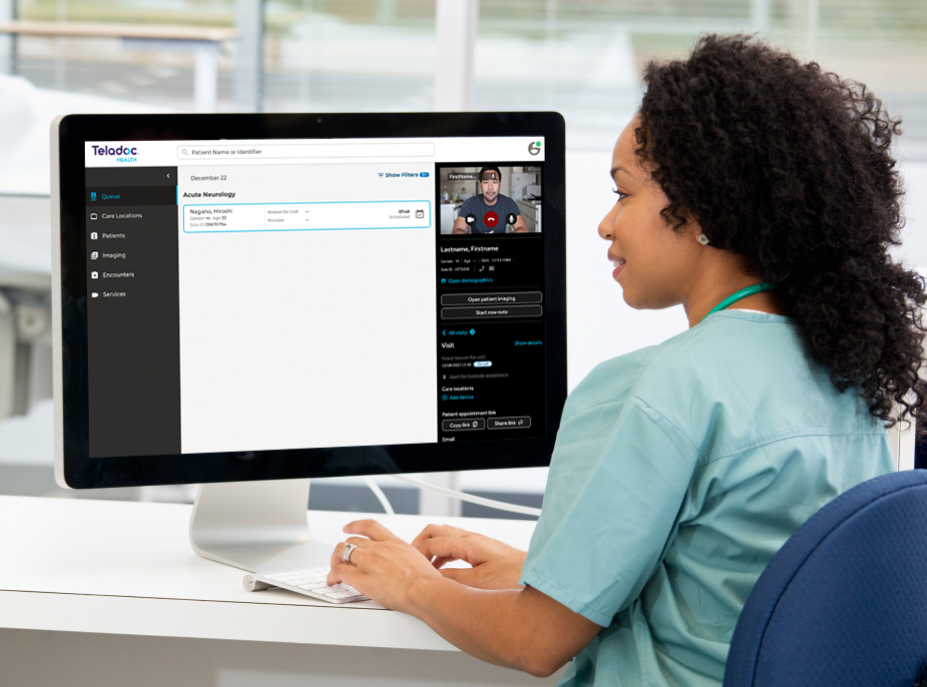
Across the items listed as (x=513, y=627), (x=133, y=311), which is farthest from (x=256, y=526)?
(x=513, y=627)

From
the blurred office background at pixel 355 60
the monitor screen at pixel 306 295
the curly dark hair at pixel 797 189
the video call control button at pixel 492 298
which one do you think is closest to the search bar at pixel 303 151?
the monitor screen at pixel 306 295

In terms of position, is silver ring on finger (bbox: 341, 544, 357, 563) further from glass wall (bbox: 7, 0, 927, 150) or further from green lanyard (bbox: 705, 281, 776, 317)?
glass wall (bbox: 7, 0, 927, 150)

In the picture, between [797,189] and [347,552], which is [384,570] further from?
[797,189]

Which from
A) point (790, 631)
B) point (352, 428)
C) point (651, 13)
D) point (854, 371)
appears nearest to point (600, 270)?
point (651, 13)

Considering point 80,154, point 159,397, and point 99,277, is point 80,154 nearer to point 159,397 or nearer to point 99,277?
point 99,277

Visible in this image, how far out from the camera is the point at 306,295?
0.92m

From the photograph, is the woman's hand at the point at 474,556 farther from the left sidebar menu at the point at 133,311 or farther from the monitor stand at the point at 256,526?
the left sidebar menu at the point at 133,311

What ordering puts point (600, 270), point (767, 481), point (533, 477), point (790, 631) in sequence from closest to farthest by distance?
point (790, 631), point (767, 481), point (600, 270), point (533, 477)

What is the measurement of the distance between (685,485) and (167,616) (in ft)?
1.60

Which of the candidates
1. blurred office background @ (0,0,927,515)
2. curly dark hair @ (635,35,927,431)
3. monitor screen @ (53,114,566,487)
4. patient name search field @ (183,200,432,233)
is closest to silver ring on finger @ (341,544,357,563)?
monitor screen @ (53,114,566,487)

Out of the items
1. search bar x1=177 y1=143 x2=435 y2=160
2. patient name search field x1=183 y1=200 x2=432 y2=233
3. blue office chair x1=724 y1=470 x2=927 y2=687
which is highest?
search bar x1=177 y1=143 x2=435 y2=160

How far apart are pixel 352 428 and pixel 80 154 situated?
0.39 metres

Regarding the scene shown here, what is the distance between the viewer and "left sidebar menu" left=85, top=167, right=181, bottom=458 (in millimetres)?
878

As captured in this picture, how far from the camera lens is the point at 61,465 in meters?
0.87
